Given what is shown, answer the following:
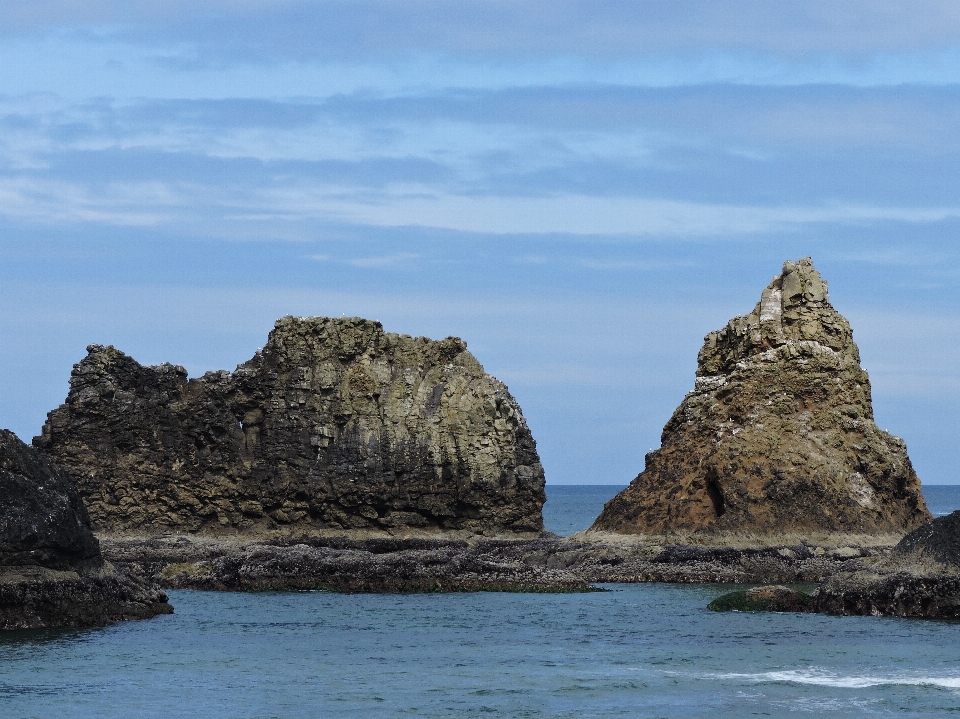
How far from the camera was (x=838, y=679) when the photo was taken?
33.7 meters

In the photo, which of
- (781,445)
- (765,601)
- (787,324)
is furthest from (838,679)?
(787,324)

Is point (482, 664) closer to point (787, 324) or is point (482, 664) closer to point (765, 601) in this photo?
point (765, 601)

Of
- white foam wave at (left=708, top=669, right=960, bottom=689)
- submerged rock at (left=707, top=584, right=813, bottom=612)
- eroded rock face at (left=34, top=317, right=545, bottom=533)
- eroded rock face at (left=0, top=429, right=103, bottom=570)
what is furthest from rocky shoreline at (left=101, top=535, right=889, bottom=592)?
white foam wave at (left=708, top=669, right=960, bottom=689)

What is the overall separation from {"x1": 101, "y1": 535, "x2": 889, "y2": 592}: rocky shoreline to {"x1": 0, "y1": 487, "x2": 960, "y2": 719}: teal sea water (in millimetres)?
6219

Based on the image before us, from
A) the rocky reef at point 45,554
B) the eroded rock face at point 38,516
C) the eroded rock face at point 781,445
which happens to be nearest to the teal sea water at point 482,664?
the rocky reef at point 45,554

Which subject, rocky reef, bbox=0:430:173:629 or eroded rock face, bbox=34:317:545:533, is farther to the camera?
eroded rock face, bbox=34:317:545:533

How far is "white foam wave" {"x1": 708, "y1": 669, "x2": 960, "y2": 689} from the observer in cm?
3284

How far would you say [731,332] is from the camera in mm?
72562

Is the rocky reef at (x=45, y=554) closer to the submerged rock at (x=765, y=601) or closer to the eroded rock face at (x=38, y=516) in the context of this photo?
the eroded rock face at (x=38, y=516)

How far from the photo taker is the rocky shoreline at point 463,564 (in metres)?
55.6

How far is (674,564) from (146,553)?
20567mm

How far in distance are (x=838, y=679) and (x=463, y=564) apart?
25588 mm

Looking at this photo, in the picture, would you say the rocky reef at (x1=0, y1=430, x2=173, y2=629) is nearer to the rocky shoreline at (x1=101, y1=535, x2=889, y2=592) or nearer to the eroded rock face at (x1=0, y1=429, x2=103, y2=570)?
the eroded rock face at (x1=0, y1=429, x2=103, y2=570)

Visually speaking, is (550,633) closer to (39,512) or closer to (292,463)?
(39,512)
